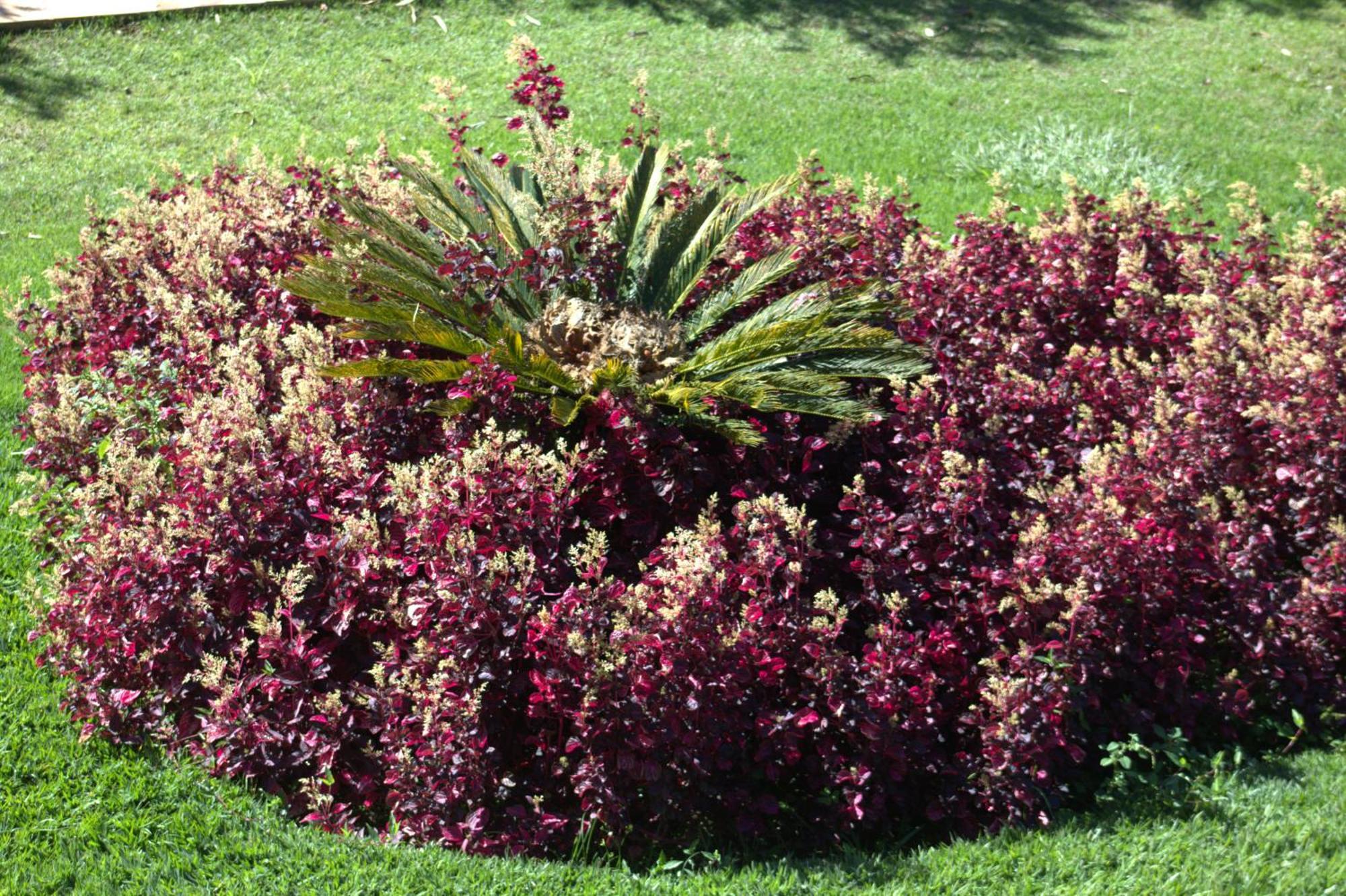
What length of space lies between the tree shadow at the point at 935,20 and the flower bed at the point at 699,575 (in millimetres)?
5354

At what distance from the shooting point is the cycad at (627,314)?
4.20 metres

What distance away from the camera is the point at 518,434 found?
3982 millimetres

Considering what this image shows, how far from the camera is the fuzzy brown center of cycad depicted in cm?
441

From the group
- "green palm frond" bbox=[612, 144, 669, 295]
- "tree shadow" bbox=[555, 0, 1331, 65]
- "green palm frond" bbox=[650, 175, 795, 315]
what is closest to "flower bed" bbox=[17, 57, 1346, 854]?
"green palm frond" bbox=[650, 175, 795, 315]

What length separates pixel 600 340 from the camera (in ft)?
14.5

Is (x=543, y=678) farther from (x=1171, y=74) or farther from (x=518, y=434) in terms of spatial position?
(x=1171, y=74)

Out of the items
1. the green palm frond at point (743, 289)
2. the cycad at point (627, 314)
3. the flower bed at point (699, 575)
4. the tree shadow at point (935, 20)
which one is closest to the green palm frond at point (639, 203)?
the cycad at point (627, 314)

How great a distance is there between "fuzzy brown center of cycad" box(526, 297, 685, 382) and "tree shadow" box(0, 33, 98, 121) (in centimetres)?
553

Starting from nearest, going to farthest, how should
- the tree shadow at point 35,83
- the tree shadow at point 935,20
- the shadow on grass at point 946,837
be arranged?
the shadow on grass at point 946,837 < the tree shadow at point 35,83 < the tree shadow at point 935,20

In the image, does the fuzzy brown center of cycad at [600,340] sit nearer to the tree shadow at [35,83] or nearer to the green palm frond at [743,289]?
the green palm frond at [743,289]

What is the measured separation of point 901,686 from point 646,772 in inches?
30.4

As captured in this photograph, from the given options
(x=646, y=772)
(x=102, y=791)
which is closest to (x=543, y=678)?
(x=646, y=772)

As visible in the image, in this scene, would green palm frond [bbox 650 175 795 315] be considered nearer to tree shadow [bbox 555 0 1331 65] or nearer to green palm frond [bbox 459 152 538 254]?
green palm frond [bbox 459 152 538 254]

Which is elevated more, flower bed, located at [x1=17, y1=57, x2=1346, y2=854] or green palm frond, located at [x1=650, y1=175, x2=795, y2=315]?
green palm frond, located at [x1=650, y1=175, x2=795, y2=315]
